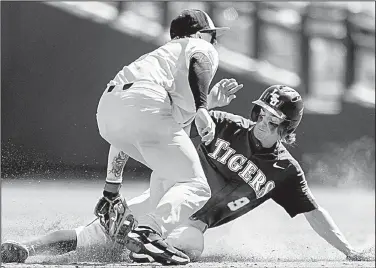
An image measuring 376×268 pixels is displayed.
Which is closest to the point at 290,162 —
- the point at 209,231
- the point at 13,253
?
the point at 209,231

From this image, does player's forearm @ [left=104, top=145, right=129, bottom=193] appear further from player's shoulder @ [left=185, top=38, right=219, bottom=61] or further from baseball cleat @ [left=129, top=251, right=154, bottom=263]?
player's shoulder @ [left=185, top=38, right=219, bottom=61]

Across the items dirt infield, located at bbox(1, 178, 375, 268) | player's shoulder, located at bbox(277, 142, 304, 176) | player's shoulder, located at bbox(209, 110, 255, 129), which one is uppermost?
player's shoulder, located at bbox(209, 110, 255, 129)

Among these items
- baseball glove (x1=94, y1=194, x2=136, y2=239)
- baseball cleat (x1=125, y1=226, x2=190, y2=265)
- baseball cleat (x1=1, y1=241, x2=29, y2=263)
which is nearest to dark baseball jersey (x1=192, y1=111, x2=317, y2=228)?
baseball glove (x1=94, y1=194, x2=136, y2=239)

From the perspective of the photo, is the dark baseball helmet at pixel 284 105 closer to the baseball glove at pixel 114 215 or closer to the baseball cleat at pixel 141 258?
the baseball glove at pixel 114 215

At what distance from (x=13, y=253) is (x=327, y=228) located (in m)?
1.29

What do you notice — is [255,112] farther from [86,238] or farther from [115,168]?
[86,238]

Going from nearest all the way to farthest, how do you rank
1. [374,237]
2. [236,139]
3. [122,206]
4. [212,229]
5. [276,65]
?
1. [122,206]
2. [236,139]
3. [212,229]
4. [374,237]
5. [276,65]

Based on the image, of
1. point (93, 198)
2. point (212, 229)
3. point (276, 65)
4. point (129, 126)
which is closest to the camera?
point (129, 126)

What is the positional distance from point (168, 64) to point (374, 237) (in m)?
2.23

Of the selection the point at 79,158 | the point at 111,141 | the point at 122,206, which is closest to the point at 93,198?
the point at 79,158

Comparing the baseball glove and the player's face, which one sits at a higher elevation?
the player's face

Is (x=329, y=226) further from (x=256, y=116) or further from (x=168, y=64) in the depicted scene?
(x=168, y=64)

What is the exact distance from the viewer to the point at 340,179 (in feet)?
15.2

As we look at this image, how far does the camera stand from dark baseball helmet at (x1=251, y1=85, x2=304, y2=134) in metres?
3.03
